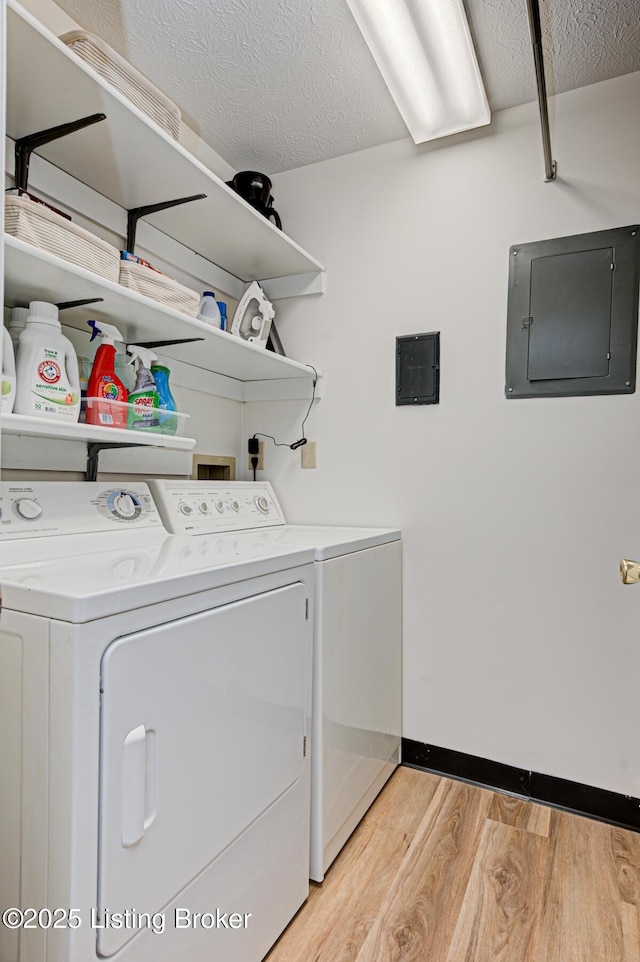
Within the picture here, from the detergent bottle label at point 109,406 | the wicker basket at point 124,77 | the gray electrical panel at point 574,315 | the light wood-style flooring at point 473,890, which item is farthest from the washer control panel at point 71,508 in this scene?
the gray electrical panel at point 574,315

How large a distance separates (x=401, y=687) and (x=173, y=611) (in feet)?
4.58

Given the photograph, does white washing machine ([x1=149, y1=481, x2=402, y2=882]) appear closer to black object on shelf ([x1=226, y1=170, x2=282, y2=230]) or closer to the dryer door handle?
the dryer door handle

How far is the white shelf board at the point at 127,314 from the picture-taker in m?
1.20

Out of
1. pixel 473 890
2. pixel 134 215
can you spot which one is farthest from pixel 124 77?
pixel 473 890

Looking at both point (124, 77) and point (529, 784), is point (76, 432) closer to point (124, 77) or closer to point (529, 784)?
point (124, 77)

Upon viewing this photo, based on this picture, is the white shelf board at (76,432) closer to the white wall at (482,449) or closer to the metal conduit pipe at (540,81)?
the white wall at (482,449)

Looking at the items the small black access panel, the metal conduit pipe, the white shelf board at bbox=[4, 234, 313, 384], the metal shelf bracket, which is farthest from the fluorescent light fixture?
the metal shelf bracket

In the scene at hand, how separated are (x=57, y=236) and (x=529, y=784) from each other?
2.19 metres

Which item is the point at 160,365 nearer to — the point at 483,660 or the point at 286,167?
the point at 286,167

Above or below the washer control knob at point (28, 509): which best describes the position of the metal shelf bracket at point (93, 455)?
above

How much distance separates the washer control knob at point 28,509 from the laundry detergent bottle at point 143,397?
327mm

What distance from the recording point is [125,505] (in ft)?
5.45

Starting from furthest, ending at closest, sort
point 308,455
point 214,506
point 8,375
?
point 308,455 → point 214,506 → point 8,375

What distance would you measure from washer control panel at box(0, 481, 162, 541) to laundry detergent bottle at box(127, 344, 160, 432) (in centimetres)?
22
